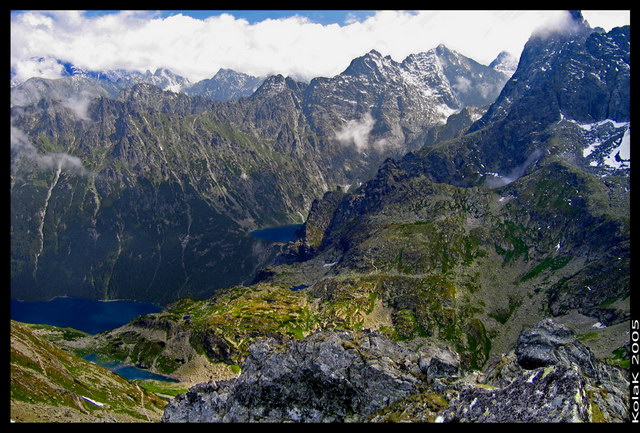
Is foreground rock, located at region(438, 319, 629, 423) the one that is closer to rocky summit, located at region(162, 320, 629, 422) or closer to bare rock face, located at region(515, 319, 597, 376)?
rocky summit, located at region(162, 320, 629, 422)

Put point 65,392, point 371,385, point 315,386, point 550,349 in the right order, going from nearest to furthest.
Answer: point 371,385, point 315,386, point 550,349, point 65,392

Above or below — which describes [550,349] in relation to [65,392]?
above

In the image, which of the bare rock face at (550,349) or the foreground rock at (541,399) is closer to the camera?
the foreground rock at (541,399)

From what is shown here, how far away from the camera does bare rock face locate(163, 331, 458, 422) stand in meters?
61.3

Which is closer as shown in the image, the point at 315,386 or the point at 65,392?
the point at 315,386

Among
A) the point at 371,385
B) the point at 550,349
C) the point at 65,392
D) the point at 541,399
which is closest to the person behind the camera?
the point at 541,399

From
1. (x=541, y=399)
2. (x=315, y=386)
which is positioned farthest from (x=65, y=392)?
(x=541, y=399)

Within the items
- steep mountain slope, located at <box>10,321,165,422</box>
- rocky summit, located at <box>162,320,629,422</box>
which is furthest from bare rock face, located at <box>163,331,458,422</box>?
steep mountain slope, located at <box>10,321,165,422</box>

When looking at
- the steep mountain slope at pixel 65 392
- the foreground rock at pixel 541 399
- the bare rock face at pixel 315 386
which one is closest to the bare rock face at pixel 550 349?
the foreground rock at pixel 541 399

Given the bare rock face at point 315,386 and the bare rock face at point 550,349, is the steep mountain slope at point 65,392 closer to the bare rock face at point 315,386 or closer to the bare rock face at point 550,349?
the bare rock face at point 315,386

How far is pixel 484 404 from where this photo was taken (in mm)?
46062

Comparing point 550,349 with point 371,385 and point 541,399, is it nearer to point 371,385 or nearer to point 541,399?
point 371,385

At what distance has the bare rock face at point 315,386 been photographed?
61.3 meters

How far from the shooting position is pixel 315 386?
64250mm
